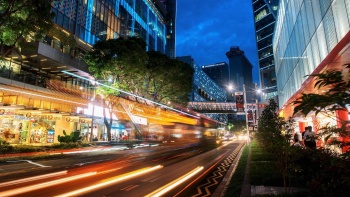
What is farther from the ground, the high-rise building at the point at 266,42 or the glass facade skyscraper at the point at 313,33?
the high-rise building at the point at 266,42

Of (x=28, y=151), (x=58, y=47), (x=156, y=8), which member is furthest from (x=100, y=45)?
(x=156, y=8)

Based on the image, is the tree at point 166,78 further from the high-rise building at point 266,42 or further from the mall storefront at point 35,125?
the high-rise building at point 266,42

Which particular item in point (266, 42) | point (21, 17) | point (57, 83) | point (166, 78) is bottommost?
point (57, 83)

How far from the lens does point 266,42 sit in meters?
81.6

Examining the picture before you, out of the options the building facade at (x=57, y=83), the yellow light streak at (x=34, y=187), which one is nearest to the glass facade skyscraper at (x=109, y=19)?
the building facade at (x=57, y=83)

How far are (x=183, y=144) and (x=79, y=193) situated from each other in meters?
24.2

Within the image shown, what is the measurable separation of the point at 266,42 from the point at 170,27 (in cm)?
3739

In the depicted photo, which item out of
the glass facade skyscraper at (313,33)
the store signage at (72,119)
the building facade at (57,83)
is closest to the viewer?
the glass facade skyscraper at (313,33)

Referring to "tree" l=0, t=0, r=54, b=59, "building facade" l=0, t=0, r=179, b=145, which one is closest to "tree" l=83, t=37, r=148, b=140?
"building facade" l=0, t=0, r=179, b=145

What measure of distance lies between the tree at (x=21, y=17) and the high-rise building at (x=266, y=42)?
230 feet

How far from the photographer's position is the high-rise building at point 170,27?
89.5m

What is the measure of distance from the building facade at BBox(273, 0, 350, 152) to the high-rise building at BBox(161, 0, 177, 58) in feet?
211

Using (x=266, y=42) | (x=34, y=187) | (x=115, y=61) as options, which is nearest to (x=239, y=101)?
(x=115, y=61)

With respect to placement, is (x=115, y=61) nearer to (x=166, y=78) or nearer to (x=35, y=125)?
(x=166, y=78)
